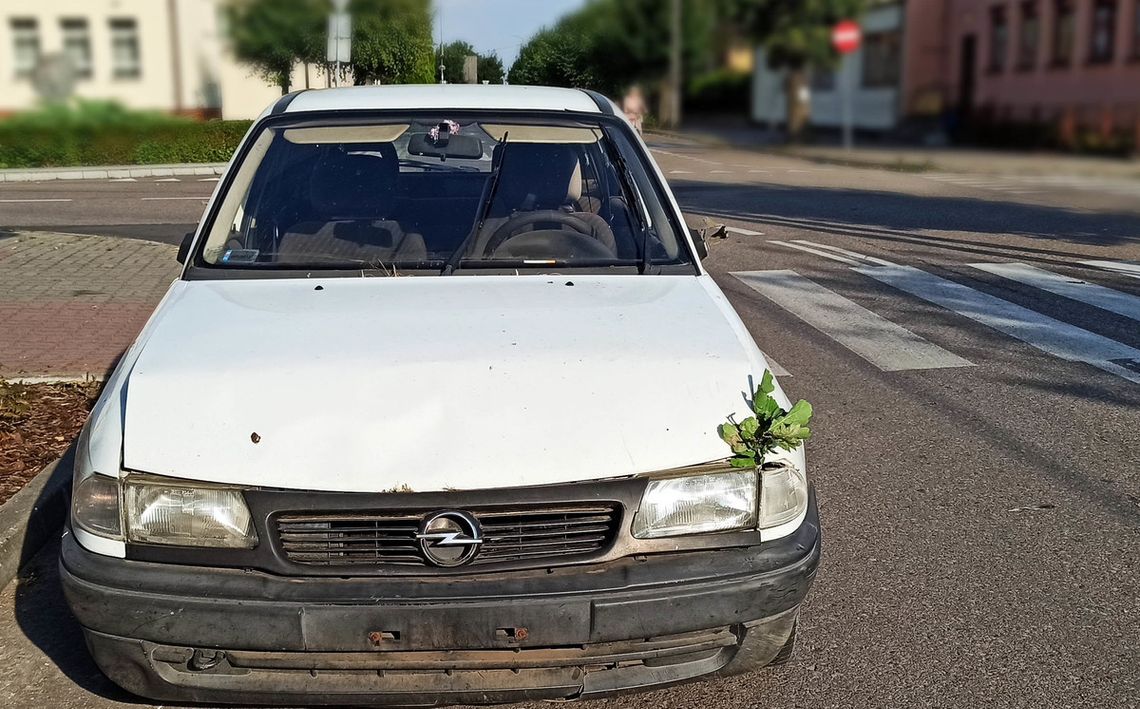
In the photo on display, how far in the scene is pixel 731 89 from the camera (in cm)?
1373

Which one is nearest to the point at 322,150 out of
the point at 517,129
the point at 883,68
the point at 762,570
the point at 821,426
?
the point at 517,129

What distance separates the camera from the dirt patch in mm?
4969

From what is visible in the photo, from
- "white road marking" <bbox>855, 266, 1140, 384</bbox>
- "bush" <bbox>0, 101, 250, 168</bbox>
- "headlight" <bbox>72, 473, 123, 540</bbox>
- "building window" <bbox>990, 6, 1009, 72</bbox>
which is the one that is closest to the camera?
"headlight" <bbox>72, 473, 123, 540</bbox>

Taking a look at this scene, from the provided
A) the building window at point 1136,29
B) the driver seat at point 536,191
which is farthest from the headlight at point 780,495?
the building window at point 1136,29

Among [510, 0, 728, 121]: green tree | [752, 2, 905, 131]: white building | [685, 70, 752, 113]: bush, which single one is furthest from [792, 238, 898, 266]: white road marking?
[752, 2, 905, 131]: white building

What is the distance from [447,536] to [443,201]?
1731mm

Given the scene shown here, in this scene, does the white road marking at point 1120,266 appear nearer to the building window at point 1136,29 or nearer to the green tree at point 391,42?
the green tree at point 391,42

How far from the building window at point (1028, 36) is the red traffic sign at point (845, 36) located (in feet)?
43.5

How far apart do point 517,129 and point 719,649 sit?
2.16 meters

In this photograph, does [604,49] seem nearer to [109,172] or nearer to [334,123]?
[334,123]

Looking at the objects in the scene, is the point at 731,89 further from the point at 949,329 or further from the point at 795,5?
the point at 949,329

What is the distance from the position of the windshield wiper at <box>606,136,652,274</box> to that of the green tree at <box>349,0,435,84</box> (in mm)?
1608

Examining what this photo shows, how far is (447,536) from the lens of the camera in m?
2.79

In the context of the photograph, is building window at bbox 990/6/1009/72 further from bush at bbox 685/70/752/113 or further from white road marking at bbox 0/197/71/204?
white road marking at bbox 0/197/71/204
